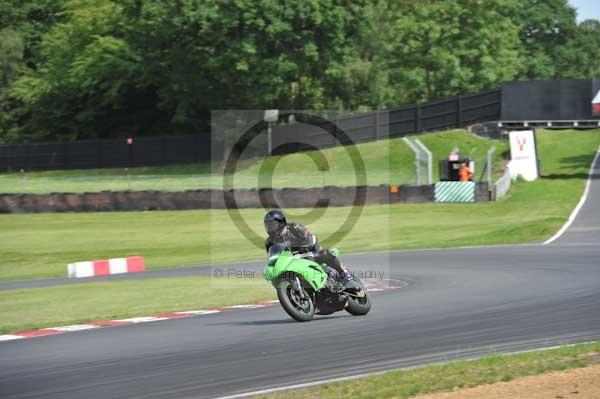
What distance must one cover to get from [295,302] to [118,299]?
232 inches

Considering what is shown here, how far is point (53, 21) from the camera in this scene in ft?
235

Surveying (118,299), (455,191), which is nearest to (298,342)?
(118,299)

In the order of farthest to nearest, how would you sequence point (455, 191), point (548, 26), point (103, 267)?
point (548, 26), point (455, 191), point (103, 267)

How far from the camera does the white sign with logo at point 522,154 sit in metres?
39.3

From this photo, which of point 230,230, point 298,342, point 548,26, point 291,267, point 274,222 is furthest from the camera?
point 548,26

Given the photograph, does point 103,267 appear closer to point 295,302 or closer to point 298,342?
point 295,302

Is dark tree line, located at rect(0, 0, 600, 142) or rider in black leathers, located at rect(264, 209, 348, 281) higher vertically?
dark tree line, located at rect(0, 0, 600, 142)

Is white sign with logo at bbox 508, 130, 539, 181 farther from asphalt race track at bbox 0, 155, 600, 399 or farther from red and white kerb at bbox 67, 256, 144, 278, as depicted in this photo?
asphalt race track at bbox 0, 155, 600, 399

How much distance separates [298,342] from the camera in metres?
11.0

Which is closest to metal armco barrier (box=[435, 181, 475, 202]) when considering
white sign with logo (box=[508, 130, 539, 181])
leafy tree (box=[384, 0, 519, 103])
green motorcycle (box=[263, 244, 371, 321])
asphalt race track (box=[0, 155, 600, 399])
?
white sign with logo (box=[508, 130, 539, 181])

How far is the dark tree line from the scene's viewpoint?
51875mm

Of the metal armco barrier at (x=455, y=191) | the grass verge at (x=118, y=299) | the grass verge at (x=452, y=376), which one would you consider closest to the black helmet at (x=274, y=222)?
Result: the grass verge at (x=118, y=299)

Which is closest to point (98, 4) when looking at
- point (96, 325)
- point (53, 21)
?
point (53, 21)

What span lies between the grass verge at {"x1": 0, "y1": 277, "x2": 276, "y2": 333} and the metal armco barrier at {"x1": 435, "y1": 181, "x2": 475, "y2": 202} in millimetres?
15696
